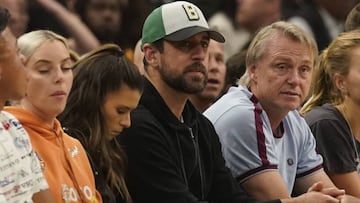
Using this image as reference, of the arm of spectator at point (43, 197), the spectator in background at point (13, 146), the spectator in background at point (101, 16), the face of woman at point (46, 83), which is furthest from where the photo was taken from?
the spectator in background at point (101, 16)

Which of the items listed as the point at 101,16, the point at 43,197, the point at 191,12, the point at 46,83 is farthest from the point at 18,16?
the point at 43,197

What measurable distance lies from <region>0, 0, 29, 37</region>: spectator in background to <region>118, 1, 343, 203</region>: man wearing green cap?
231cm

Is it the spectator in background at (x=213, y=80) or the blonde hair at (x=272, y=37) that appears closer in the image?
the blonde hair at (x=272, y=37)

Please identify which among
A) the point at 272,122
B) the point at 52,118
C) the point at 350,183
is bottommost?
the point at 350,183

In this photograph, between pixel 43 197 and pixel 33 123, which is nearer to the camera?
pixel 43 197

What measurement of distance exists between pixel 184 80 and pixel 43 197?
1189 mm

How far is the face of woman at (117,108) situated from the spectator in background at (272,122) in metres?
0.67

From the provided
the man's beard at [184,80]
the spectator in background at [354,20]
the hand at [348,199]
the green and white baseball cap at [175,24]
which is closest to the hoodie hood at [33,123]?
the man's beard at [184,80]

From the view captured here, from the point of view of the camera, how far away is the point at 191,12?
219 inches

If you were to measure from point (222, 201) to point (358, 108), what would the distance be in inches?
42.0

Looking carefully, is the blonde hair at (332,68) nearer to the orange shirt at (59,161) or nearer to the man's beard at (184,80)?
the man's beard at (184,80)

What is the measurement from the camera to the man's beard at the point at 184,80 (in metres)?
5.38

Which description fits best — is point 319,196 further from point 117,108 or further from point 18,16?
point 18,16

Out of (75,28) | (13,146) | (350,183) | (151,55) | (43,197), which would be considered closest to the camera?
(13,146)
